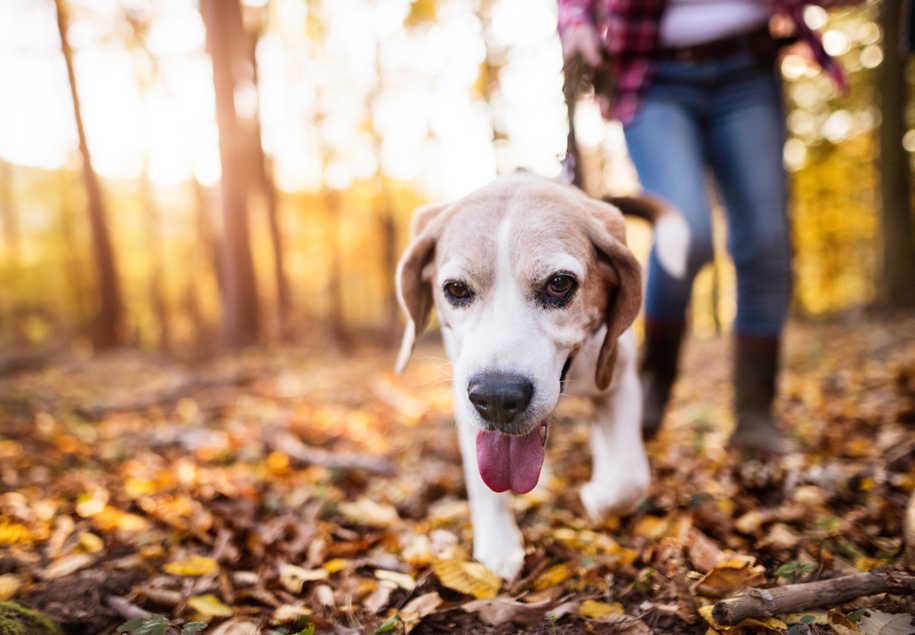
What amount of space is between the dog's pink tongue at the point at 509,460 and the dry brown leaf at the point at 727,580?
0.56 m

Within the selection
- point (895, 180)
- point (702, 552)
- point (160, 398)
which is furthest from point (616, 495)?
point (895, 180)

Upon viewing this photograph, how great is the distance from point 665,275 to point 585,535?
1222 mm

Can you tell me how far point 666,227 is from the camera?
2.31 meters

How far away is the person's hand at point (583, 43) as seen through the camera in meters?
2.49

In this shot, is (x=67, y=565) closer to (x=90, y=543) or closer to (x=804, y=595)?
(x=90, y=543)

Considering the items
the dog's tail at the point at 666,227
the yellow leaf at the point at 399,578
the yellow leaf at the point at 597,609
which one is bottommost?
the yellow leaf at the point at 399,578

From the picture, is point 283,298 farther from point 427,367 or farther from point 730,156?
point 730,156

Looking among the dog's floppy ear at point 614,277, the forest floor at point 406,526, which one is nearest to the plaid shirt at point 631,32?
the dog's floppy ear at point 614,277

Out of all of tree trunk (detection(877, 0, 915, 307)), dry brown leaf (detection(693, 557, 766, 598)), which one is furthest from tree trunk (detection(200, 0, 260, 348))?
tree trunk (detection(877, 0, 915, 307))

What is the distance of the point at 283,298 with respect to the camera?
569 inches

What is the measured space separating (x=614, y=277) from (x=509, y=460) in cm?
73

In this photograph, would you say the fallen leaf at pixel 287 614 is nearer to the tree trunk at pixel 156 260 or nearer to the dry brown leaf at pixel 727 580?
the dry brown leaf at pixel 727 580

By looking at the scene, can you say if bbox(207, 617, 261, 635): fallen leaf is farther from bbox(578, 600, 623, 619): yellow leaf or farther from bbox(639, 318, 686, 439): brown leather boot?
bbox(639, 318, 686, 439): brown leather boot

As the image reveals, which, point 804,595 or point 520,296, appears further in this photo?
point 520,296
